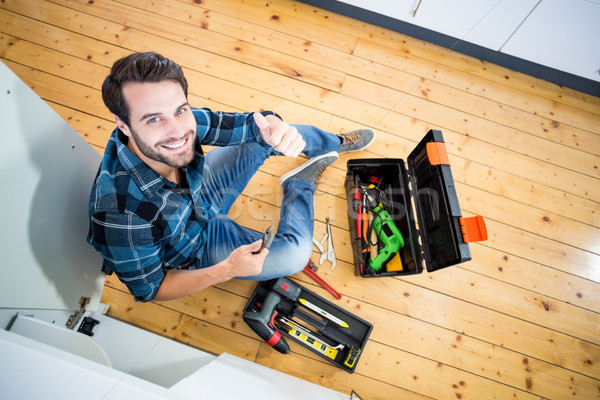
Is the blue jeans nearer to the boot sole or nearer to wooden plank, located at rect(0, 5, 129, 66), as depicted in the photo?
the boot sole

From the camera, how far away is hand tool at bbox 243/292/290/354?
4.11 feet

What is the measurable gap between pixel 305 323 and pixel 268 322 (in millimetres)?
185

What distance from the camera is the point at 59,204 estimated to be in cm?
82

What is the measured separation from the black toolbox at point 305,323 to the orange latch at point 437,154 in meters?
0.77

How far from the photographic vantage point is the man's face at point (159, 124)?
0.79 m

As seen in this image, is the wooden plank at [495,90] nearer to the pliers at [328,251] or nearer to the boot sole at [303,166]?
the boot sole at [303,166]

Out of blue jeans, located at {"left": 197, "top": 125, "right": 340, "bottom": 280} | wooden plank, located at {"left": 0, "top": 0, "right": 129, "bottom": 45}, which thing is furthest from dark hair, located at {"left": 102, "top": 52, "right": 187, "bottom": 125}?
wooden plank, located at {"left": 0, "top": 0, "right": 129, "bottom": 45}

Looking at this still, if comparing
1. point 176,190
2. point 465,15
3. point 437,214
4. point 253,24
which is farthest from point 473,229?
point 253,24

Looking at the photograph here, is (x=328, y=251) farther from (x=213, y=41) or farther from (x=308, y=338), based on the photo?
(x=213, y=41)

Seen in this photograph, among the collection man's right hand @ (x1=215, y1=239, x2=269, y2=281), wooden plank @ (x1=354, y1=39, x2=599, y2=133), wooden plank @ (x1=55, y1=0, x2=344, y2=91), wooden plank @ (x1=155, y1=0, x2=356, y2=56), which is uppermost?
wooden plank @ (x1=354, y1=39, x2=599, y2=133)

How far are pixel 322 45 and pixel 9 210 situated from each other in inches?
68.6

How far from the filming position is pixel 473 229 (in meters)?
1.09

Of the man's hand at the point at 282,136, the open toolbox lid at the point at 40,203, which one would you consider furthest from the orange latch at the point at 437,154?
the open toolbox lid at the point at 40,203

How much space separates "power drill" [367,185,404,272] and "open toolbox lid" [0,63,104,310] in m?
1.14
